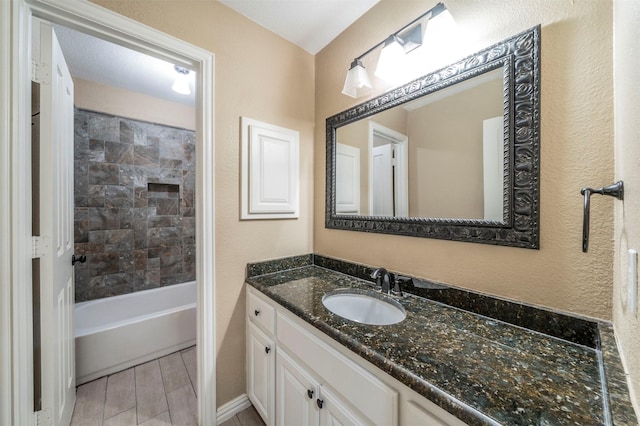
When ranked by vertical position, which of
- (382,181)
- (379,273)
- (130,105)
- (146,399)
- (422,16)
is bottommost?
(146,399)

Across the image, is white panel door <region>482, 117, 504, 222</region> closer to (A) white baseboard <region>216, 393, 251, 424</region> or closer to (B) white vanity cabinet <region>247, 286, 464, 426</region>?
(B) white vanity cabinet <region>247, 286, 464, 426</region>

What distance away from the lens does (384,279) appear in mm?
1221

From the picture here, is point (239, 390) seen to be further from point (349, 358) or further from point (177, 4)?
point (177, 4)

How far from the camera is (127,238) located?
247cm

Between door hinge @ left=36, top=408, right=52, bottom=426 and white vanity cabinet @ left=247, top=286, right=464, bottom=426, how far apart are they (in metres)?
0.88

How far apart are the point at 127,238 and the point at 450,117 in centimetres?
303

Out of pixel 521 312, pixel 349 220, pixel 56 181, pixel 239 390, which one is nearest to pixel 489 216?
pixel 521 312

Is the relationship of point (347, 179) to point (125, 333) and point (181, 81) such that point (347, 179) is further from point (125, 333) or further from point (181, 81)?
point (125, 333)

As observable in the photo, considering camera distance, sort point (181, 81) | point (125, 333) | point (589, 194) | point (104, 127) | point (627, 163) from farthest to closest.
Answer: point (104, 127) → point (181, 81) → point (125, 333) → point (589, 194) → point (627, 163)

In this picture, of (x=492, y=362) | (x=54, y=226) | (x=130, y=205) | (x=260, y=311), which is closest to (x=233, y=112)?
(x=54, y=226)

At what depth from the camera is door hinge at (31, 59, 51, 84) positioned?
1.04 meters

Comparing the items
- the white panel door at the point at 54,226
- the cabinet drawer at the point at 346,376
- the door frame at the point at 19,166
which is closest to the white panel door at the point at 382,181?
the cabinet drawer at the point at 346,376

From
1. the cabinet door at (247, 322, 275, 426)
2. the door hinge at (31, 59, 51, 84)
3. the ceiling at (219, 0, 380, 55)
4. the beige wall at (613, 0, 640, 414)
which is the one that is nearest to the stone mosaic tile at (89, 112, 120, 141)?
the door hinge at (31, 59, 51, 84)

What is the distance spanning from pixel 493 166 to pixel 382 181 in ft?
1.77
